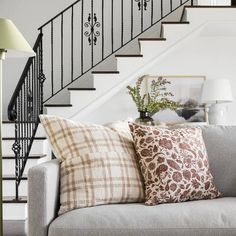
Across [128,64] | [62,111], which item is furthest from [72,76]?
[128,64]

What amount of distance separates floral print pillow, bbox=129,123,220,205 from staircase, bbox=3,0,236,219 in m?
2.37

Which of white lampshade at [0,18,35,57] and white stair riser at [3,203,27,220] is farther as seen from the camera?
white stair riser at [3,203,27,220]

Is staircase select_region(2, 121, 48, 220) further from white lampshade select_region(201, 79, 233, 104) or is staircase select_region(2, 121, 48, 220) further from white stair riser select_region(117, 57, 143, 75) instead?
white lampshade select_region(201, 79, 233, 104)

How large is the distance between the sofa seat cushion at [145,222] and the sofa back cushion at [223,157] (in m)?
0.45

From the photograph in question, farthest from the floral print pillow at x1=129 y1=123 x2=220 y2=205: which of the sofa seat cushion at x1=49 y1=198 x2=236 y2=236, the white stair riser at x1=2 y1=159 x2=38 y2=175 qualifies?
the white stair riser at x1=2 y1=159 x2=38 y2=175

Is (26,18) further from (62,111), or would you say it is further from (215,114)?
(215,114)

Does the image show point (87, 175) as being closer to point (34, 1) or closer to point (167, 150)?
point (167, 150)

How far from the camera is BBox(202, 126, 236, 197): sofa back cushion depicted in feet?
10.1

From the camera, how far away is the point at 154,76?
7.45 m

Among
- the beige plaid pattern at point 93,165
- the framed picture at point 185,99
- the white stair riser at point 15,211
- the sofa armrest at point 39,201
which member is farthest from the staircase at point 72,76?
the sofa armrest at point 39,201

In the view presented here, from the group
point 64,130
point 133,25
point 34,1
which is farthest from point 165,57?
point 64,130

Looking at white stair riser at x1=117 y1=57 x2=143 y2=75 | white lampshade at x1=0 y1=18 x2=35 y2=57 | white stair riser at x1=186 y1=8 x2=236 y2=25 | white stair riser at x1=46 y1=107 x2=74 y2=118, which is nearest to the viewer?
white lampshade at x1=0 y1=18 x2=35 y2=57

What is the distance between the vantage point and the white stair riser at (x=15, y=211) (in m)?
4.98

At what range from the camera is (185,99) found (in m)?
7.52
